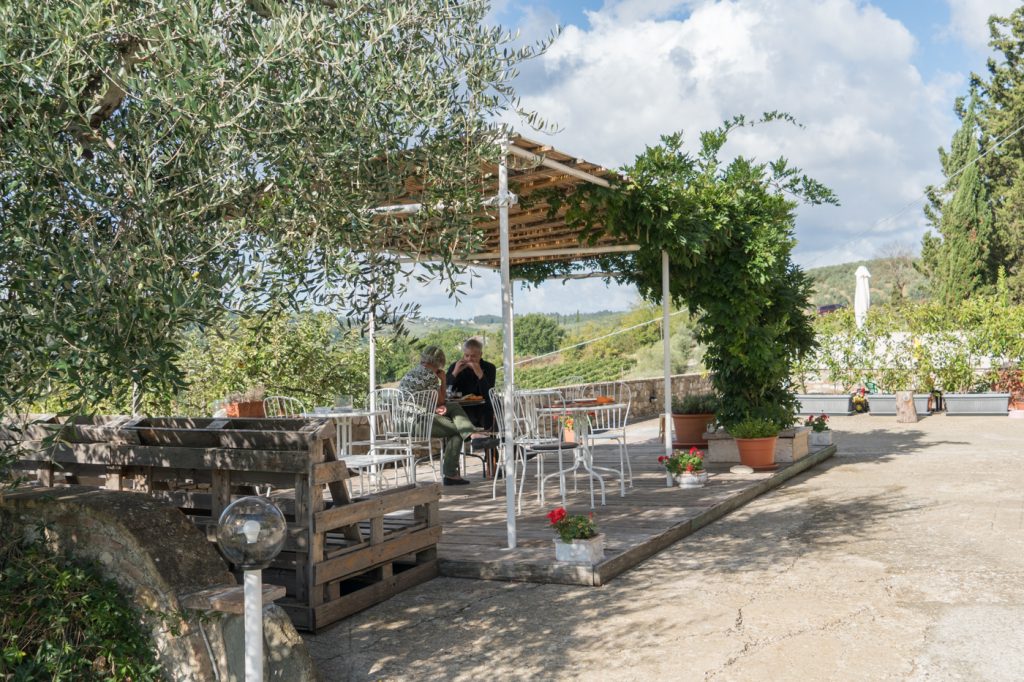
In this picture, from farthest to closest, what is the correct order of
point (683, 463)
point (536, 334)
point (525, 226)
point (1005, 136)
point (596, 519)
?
point (536, 334)
point (1005, 136)
point (525, 226)
point (683, 463)
point (596, 519)

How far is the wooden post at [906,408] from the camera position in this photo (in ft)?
48.3

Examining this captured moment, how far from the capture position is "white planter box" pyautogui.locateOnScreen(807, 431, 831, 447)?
35.8 ft

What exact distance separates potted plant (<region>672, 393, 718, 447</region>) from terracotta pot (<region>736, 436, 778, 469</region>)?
2.73 ft

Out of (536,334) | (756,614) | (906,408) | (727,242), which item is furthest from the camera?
(536,334)

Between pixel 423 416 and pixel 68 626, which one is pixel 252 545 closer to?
pixel 68 626

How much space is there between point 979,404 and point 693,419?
828 cm

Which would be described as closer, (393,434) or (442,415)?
(393,434)

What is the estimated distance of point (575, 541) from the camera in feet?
16.9

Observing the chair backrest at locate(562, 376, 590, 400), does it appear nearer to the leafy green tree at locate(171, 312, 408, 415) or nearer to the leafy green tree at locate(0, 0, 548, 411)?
→ the leafy green tree at locate(171, 312, 408, 415)

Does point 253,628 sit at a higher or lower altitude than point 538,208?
lower

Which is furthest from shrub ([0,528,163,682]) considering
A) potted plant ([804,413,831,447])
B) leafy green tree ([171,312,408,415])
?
potted plant ([804,413,831,447])

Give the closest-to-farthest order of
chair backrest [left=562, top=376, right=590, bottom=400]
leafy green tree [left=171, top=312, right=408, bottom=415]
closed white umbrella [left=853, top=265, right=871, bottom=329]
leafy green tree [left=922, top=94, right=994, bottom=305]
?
leafy green tree [left=171, top=312, right=408, bottom=415] → chair backrest [left=562, top=376, right=590, bottom=400] → closed white umbrella [left=853, top=265, right=871, bottom=329] → leafy green tree [left=922, top=94, right=994, bottom=305]

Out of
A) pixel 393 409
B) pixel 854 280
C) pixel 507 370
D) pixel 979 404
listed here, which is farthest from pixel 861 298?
pixel 854 280

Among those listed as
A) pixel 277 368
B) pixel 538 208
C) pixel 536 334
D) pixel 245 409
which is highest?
pixel 536 334
